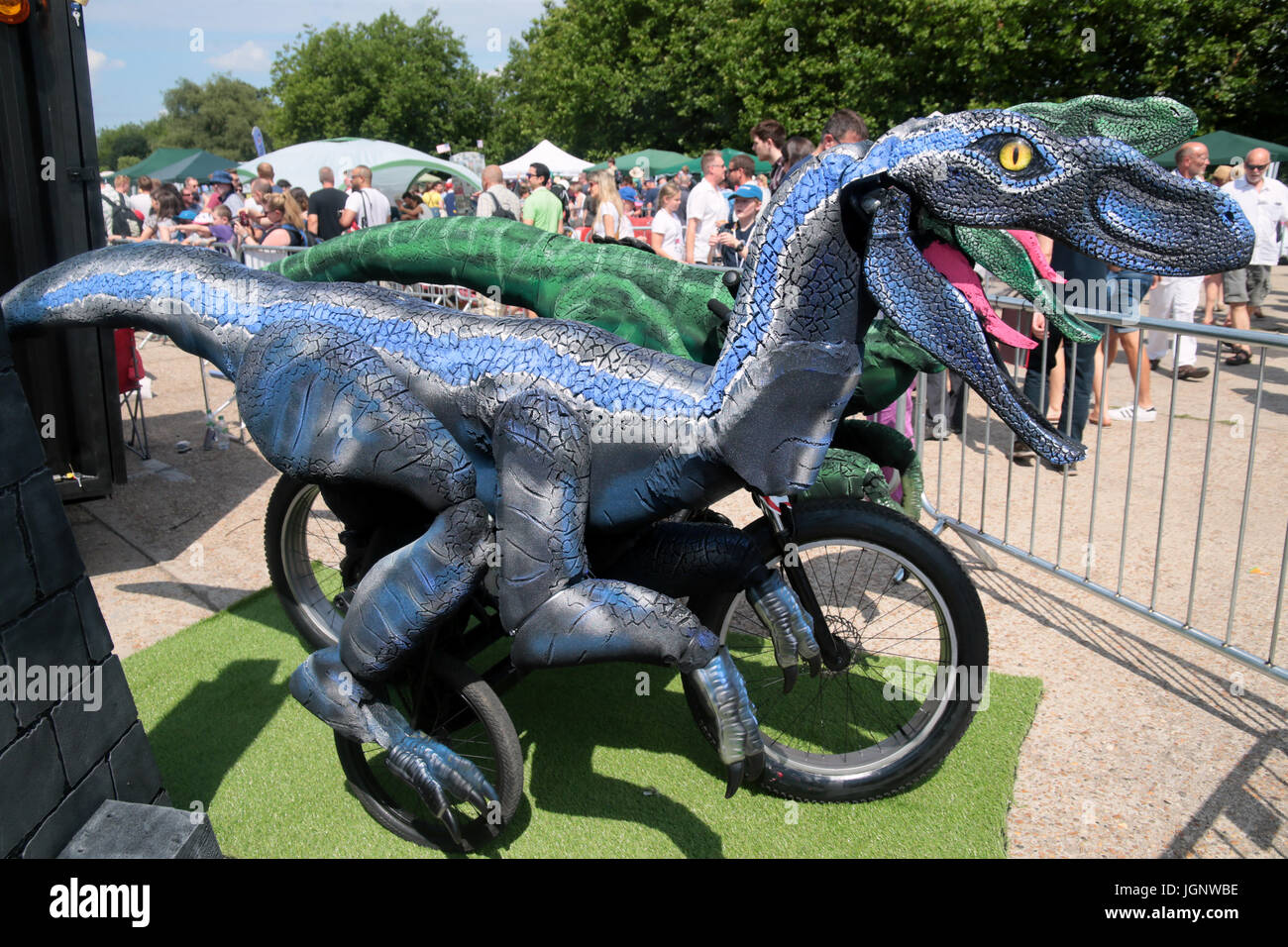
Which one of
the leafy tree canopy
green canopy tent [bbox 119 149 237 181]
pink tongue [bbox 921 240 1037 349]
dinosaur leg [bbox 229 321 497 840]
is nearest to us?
pink tongue [bbox 921 240 1037 349]

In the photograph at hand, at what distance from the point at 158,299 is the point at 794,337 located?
171 centimetres

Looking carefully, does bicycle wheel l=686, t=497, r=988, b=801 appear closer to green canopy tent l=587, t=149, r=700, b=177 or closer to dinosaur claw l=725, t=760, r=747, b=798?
dinosaur claw l=725, t=760, r=747, b=798

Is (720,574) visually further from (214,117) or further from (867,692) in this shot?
(214,117)

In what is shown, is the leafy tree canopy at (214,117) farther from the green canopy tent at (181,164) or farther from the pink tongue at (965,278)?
the pink tongue at (965,278)

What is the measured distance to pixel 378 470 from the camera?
2334 mm

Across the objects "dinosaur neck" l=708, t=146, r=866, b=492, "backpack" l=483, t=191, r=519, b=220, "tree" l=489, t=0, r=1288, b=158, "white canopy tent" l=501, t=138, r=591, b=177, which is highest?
"tree" l=489, t=0, r=1288, b=158

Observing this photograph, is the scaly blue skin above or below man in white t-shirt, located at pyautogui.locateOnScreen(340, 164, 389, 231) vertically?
below

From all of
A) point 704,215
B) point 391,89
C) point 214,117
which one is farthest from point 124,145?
point 704,215

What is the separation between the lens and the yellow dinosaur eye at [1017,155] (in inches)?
73.5

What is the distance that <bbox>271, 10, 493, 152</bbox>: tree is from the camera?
46.6 m

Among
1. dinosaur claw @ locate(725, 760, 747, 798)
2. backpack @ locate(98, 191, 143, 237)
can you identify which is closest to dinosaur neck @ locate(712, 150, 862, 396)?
dinosaur claw @ locate(725, 760, 747, 798)

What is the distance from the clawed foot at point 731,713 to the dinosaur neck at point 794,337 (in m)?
0.43

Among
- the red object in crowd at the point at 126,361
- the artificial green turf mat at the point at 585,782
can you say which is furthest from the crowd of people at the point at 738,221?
the artificial green turf mat at the point at 585,782

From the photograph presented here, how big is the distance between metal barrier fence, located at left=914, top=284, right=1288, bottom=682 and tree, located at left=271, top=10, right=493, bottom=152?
44.7m
